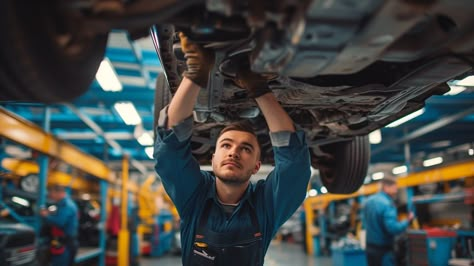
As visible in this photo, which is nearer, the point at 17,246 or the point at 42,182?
the point at 17,246

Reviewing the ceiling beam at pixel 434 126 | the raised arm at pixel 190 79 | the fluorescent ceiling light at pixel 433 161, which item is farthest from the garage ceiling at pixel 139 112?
the raised arm at pixel 190 79

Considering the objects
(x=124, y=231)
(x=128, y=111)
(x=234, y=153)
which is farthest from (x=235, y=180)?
(x=124, y=231)

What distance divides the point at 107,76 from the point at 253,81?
3.81 meters

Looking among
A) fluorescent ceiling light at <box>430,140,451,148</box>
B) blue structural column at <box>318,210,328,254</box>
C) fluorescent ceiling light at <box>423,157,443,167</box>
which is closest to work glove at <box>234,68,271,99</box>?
fluorescent ceiling light at <box>423,157,443,167</box>

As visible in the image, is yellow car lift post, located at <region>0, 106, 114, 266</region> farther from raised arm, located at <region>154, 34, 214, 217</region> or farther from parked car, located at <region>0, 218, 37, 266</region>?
raised arm, located at <region>154, 34, 214, 217</region>

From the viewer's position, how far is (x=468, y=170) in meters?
5.46

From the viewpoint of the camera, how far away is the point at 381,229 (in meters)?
4.55

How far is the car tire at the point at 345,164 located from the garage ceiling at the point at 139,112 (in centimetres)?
233

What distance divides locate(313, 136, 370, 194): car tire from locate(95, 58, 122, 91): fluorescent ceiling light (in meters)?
2.82

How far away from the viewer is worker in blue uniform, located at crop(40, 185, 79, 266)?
530cm

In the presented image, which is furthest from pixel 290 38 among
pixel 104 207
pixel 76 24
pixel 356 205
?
pixel 356 205

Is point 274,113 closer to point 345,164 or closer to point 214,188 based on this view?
point 214,188

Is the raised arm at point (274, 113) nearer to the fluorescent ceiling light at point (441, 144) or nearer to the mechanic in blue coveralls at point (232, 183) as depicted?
the mechanic in blue coveralls at point (232, 183)

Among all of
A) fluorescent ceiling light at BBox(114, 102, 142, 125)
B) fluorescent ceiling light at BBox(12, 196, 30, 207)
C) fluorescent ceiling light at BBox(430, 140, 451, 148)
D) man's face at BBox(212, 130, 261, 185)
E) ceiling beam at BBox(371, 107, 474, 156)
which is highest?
fluorescent ceiling light at BBox(114, 102, 142, 125)
